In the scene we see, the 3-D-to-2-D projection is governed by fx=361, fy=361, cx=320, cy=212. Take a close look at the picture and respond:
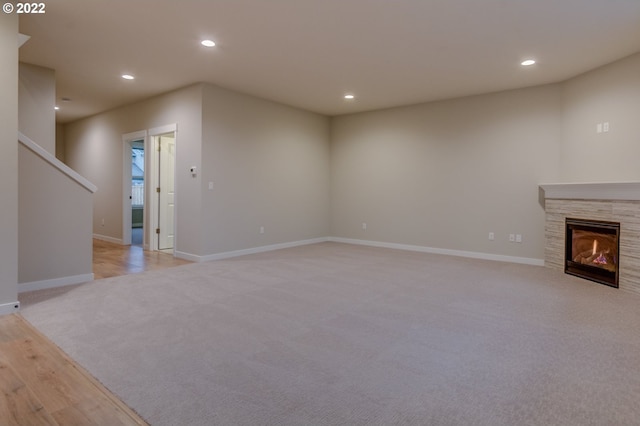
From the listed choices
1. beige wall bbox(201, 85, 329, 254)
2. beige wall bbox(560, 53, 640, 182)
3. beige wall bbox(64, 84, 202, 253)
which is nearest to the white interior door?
beige wall bbox(64, 84, 202, 253)

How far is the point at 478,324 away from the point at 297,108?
5.38m

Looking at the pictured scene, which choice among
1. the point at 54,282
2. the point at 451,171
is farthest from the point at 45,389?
the point at 451,171

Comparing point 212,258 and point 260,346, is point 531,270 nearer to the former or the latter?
point 260,346

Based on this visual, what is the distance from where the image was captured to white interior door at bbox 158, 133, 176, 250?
6465mm

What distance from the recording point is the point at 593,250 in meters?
4.60

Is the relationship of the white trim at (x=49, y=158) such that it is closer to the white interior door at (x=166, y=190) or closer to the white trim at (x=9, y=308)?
the white trim at (x=9, y=308)

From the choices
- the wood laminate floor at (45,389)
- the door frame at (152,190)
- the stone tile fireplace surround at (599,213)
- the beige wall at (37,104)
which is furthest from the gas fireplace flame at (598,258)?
the beige wall at (37,104)

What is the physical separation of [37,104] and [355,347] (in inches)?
211

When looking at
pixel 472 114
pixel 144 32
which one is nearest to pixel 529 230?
pixel 472 114

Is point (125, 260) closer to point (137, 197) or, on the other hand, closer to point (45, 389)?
point (45, 389)

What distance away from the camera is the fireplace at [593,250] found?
168 inches

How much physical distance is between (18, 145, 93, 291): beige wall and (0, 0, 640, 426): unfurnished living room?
0.07ft

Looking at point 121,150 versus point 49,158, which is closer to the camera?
point 49,158

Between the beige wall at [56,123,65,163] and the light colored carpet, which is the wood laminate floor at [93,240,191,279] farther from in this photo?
the beige wall at [56,123,65,163]
